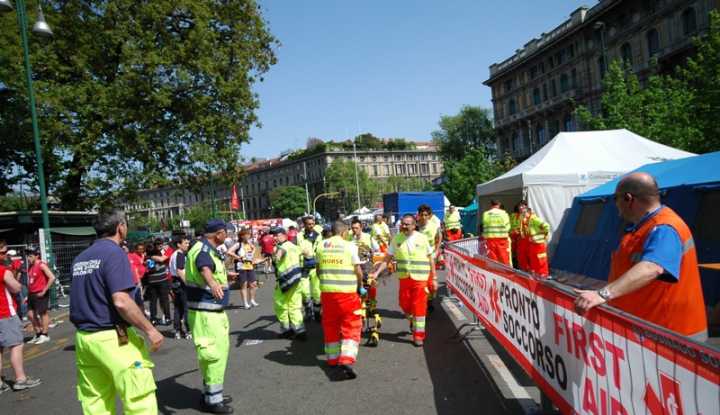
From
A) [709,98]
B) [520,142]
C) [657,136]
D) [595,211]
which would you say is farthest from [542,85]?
[595,211]

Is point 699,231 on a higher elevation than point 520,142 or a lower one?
lower

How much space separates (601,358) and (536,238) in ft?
26.8

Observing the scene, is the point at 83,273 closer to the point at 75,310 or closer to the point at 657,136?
the point at 75,310

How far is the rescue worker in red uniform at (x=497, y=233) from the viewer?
35.0 ft

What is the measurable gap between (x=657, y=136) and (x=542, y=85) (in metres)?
34.4

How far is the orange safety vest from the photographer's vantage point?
2.89 metres

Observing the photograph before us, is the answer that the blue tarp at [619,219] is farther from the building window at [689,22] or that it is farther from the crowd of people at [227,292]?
the building window at [689,22]

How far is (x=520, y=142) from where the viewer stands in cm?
5941

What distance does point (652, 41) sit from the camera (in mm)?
37719

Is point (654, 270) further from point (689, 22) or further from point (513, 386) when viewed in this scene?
point (689, 22)

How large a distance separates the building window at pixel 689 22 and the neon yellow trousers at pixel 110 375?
4126 cm

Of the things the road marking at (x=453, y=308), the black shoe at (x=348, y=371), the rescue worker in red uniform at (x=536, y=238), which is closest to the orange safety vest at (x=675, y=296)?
the black shoe at (x=348, y=371)

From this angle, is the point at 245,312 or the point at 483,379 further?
the point at 245,312

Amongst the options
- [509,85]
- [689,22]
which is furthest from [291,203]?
[689,22]
